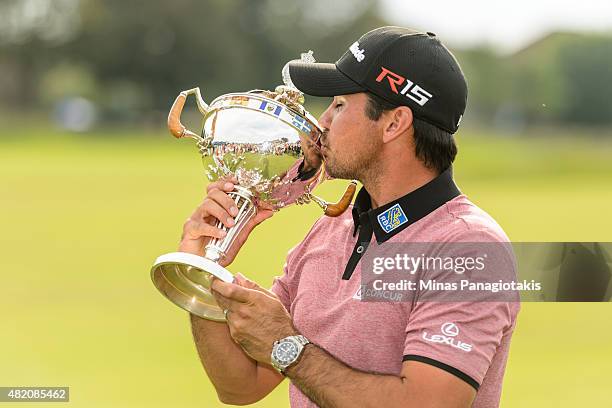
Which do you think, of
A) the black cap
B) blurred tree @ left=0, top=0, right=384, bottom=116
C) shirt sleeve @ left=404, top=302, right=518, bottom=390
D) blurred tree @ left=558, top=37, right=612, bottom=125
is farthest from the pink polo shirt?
blurred tree @ left=0, top=0, right=384, bottom=116

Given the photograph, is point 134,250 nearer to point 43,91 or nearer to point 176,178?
point 176,178

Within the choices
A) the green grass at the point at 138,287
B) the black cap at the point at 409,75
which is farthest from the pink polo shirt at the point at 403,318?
the green grass at the point at 138,287

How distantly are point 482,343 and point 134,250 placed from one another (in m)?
11.1

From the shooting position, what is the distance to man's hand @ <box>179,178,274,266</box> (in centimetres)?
246

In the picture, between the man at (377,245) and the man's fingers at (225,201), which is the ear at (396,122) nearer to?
the man at (377,245)

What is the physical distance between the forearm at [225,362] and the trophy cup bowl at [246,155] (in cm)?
14

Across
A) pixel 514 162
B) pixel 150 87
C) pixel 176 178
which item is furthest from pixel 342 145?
pixel 150 87

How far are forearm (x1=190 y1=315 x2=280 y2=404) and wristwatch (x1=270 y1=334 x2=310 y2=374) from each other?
0.47 meters

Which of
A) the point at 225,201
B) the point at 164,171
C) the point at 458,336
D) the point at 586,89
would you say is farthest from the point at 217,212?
the point at 586,89

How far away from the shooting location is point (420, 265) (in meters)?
2.34

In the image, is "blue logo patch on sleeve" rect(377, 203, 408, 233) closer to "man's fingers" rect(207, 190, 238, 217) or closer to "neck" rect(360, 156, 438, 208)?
"neck" rect(360, 156, 438, 208)

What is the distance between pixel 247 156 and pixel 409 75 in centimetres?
43

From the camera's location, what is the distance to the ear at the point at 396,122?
251cm

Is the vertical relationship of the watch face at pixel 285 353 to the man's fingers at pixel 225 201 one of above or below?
below
